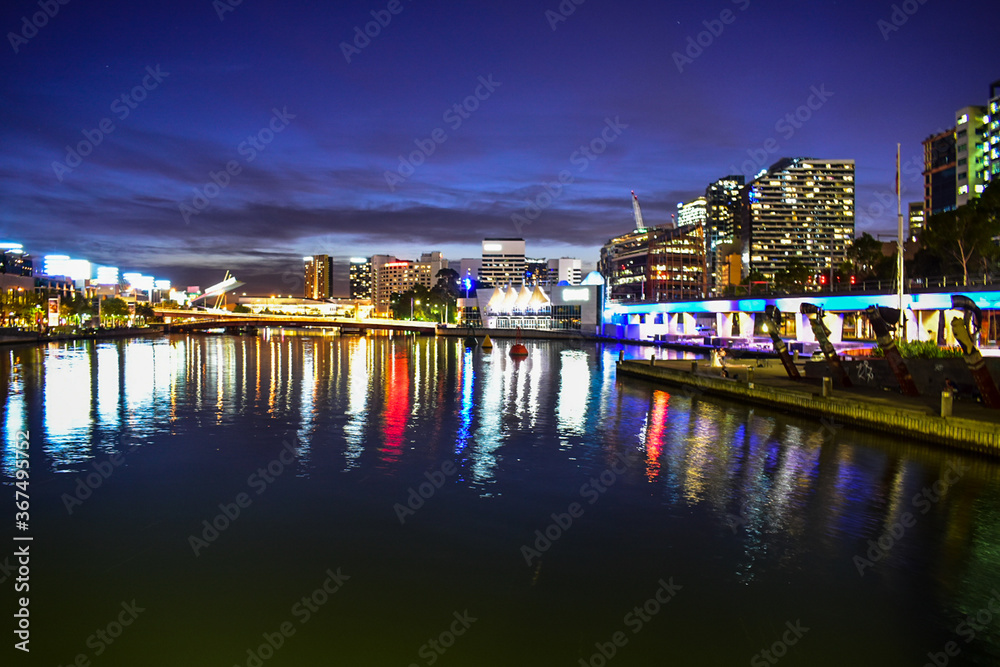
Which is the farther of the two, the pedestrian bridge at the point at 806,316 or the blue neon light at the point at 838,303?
the pedestrian bridge at the point at 806,316

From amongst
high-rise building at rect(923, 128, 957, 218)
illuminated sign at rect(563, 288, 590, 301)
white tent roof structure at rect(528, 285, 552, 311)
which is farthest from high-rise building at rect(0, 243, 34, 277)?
high-rise building at rect(923, 128, 957, 218)

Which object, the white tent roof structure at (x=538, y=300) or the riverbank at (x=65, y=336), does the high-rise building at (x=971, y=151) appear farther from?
the riverbank at (x=65, y=336)

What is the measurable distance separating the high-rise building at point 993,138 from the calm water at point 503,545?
374 ft

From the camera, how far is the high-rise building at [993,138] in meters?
116

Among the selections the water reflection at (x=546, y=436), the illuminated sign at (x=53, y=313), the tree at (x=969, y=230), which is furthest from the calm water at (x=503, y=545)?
the illuminated sign at (x=53, y=313)

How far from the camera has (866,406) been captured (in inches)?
979

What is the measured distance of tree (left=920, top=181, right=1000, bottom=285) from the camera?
5972cm

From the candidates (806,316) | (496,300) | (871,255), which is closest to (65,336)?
(496,300)

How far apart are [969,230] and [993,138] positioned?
70.8 meters

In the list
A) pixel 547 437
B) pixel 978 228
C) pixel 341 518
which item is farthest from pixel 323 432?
pixel 978 228

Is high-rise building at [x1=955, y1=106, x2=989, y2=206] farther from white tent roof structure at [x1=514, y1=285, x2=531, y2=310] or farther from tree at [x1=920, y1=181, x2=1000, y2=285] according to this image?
white tent roof structure at [x1=514, y1=285, x2=531, y2=310]

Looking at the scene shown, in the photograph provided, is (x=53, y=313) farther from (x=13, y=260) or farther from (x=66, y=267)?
(x=66, y=267)

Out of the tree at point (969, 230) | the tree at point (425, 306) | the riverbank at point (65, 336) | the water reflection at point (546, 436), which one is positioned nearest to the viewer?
the water reflection at point (546, 436)

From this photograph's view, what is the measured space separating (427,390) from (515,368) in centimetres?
1850
